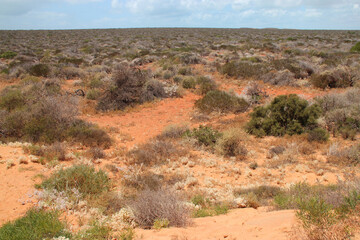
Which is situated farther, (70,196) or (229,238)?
(70,196)

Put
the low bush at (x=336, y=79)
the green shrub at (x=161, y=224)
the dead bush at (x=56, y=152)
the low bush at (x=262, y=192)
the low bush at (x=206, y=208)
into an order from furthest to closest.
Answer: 1. the low bush at (x=336, y=79)
2. the dead bush at (x=56, y=152)
3. the low bush at (x=262, y=192)
4. the low bush at (x=206, y=208)
5. the green shrub at (x=161, y=224)

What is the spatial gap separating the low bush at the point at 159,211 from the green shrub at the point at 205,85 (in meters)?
9.62

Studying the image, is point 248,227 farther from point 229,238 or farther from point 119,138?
point 119,138

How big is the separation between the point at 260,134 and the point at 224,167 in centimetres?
248

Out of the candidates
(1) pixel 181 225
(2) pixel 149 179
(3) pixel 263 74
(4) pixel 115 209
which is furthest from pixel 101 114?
(3) pixel 263 74

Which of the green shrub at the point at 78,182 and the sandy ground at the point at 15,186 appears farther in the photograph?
the green shrub at the point at 78,182

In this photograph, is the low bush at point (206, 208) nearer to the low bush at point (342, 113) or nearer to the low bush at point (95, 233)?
the low bush at point (95, 233)

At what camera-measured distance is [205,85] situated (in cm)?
1327

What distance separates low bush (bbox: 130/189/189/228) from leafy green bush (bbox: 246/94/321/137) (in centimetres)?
504

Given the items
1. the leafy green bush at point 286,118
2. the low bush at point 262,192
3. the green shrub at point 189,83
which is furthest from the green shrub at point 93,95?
the low bush at point 262,192

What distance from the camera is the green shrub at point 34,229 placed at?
327 centimetres

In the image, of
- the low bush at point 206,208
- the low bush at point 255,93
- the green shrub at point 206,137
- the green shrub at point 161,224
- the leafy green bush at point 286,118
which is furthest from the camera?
the low bush at point 255,93

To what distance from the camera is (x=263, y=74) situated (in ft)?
49.3

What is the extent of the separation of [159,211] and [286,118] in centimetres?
589
